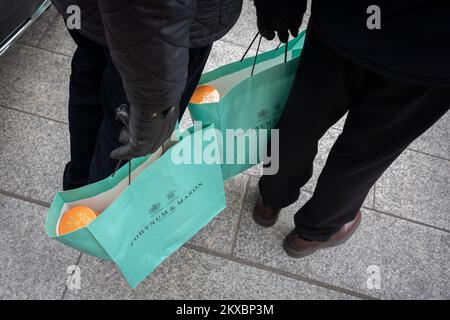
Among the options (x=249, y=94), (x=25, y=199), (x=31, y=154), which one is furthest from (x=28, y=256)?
(x=249, y=94)

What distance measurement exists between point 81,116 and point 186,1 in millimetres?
720

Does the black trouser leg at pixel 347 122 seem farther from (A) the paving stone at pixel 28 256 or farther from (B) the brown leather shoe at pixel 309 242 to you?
(A) the paving stone at pixel 28 256

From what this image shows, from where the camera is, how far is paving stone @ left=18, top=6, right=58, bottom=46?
2.14 metres

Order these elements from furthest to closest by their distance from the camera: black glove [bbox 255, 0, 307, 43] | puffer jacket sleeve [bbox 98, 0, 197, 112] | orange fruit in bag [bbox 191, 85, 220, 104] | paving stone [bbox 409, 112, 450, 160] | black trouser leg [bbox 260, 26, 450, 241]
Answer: paving stone [bbox 409, 112, 450, 160], orange fruit in bag [bbox 191, 85, 220, 104], black glove [bbox 255, 0, 307, 43], black trouser leg [bbox 260, 26, 450, 241], puffer jacket sleeve [bbox 98, 0, 197, 112]

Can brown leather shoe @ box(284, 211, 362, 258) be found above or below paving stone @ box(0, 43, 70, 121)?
below

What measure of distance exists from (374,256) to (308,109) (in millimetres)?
898

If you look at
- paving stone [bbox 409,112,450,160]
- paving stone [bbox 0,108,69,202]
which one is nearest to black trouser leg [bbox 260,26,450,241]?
paving stone [bbox 409,112,450,160]

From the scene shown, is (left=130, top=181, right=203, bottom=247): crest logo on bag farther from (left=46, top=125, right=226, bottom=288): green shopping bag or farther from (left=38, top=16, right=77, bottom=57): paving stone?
(left=38, top=16, right=77, bottom=57): paving stone

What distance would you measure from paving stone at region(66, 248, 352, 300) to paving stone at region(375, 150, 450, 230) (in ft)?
1.80

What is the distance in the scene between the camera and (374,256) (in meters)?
1.71

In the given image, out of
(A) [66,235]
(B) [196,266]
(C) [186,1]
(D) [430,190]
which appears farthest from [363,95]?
(D) [430,190]

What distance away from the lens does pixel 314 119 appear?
46.1 inches

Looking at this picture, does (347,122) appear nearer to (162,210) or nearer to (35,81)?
(162,210)
